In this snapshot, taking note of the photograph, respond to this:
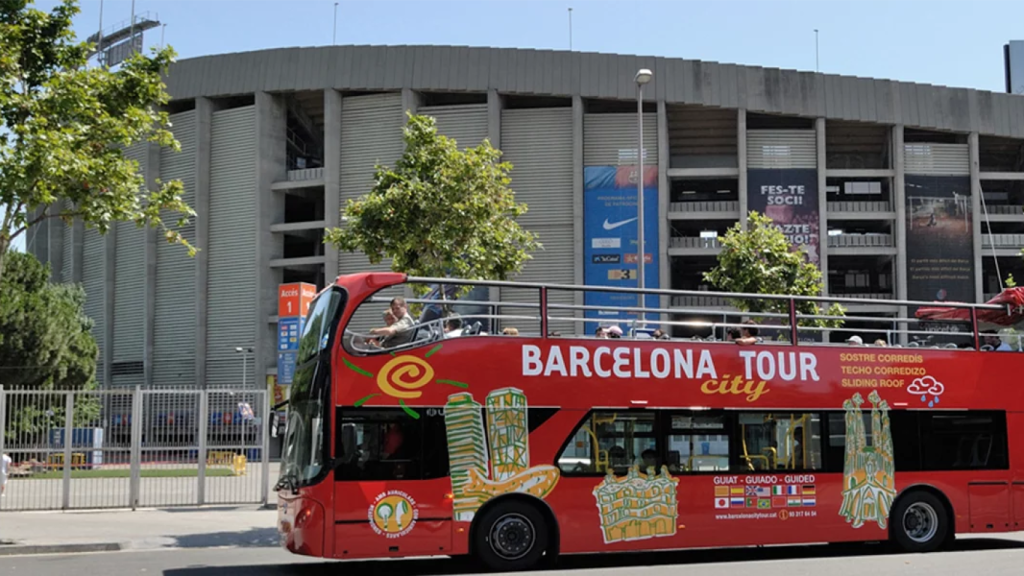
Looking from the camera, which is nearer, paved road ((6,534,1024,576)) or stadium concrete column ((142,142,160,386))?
paved road ((6,534,1024,576))

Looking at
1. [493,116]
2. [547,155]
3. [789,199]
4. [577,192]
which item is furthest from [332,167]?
[789,199]

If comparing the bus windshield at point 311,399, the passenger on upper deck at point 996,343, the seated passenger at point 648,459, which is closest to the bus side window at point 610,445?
the seated passenger at point 648,459

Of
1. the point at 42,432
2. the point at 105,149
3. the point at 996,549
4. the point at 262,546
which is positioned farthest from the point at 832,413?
the point at 42,432

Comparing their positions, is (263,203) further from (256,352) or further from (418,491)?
(418,491)

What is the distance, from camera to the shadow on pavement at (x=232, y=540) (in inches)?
648

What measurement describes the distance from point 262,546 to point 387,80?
134 feet

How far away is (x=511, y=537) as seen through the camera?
41.9 ft

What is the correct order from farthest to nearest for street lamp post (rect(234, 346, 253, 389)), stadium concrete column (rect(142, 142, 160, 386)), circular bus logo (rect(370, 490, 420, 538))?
stadium concrete column (rect(142, 142, 160, 386)), street lamp post (rect(234, 346, 253, 389)), circular bus logo (rect(370, 490, 420, 538))

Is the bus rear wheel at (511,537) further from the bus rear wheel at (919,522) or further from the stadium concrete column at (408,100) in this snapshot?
the stadium concrete column at (408,100)

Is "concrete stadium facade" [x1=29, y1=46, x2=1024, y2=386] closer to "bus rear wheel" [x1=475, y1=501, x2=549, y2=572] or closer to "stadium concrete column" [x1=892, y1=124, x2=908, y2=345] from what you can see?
"stadium concrete column" [x1=892, y1=124, x2=908, y2=345]

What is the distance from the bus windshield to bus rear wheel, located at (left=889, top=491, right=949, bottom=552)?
823 centimetres

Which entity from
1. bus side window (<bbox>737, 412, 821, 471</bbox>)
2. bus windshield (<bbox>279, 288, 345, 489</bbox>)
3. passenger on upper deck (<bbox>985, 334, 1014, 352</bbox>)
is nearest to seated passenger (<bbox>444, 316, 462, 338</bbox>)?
bus windshield (<bbox>279, 288, 345, 489</bbox>)

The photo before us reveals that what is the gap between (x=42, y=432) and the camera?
2133 centimetres

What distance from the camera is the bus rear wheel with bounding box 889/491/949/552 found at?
1477cm
